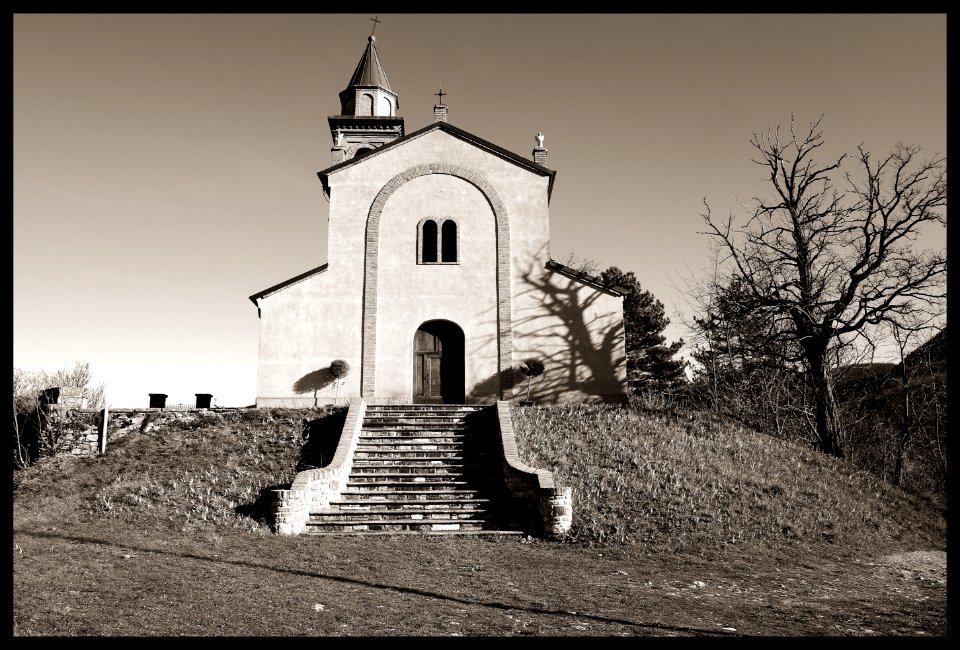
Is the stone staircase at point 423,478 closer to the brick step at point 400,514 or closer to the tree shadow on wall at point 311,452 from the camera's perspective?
the brick step at point 400,514

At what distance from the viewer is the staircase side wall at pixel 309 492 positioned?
36.6 ft

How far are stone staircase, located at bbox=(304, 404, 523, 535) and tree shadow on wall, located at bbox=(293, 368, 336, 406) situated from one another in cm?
→ 236

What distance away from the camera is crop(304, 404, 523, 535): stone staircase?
37.9 feet

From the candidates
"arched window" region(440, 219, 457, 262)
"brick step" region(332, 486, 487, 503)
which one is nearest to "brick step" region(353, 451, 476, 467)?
"brick step" region(332, 486, 487, 503)

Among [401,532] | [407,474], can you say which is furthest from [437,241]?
[401,532]

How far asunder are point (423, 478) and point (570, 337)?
7.55 meters

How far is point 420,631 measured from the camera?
247 inches

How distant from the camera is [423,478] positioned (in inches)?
521

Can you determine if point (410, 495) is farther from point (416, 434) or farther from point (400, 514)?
point (416, 434)

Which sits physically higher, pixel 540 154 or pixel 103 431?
pixel 540 154

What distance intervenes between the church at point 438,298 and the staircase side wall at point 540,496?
612cm

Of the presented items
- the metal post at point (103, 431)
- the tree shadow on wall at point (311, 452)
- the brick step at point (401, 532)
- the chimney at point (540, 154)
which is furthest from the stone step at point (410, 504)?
the chimney at point (540, 154)

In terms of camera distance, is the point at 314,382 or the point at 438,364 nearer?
the point at 314,382
